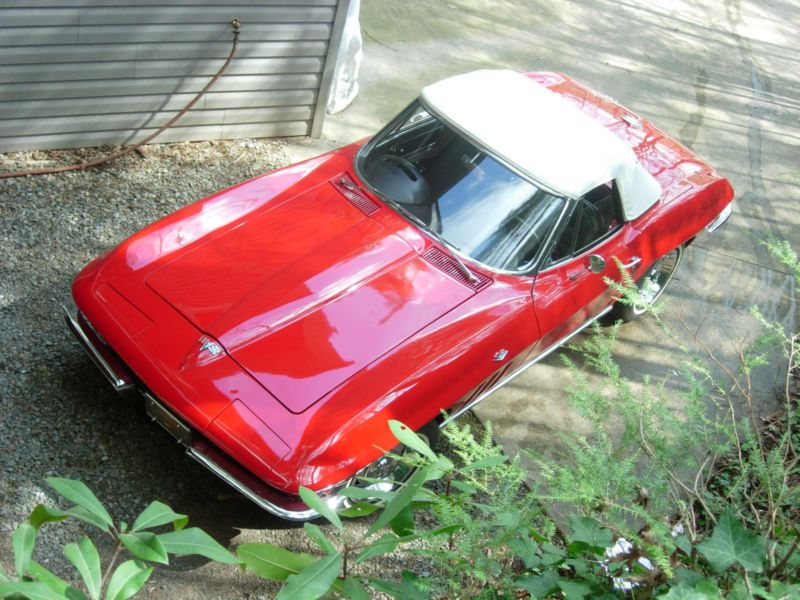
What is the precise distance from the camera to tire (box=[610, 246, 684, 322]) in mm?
5582

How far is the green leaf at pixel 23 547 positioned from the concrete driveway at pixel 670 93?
3.61m

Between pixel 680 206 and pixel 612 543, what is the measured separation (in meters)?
3.85

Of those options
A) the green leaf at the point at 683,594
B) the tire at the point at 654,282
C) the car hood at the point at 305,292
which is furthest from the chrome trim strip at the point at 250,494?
the tire at the point at 654,282

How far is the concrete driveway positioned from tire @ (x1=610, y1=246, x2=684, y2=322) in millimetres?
159

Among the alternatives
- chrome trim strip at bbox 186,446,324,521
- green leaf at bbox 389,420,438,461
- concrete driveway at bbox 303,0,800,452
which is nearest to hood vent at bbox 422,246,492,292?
concrete driveway at bbox 303,0,800,452

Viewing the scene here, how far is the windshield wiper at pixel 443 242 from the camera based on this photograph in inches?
170

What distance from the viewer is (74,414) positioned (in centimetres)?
425

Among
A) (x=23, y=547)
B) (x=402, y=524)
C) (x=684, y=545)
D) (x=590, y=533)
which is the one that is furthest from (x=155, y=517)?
(x=684, y=545)

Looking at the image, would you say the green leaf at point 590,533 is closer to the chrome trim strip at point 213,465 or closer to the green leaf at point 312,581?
the green leaf at point 312,581

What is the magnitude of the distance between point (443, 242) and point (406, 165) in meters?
0.56

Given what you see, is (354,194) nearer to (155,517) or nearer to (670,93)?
(155,517)

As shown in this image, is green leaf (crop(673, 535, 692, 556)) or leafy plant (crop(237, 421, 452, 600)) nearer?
leafy plant (crop(237, 421, 452, 600))

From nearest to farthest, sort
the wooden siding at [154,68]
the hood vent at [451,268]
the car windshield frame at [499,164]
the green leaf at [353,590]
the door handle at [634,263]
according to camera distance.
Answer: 1. the green leaf at [353,590]
2. the hood vent at [451,268]
3. the car windshield frame at [499,164]
4. the door handle at [634,263]
5. the wooden siding at [154,68]

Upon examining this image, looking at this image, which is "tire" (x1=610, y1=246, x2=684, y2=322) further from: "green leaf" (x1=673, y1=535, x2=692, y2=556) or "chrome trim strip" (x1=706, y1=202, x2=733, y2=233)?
"green leaf" (x1=673, y1=535, x2=692, y2=556)
